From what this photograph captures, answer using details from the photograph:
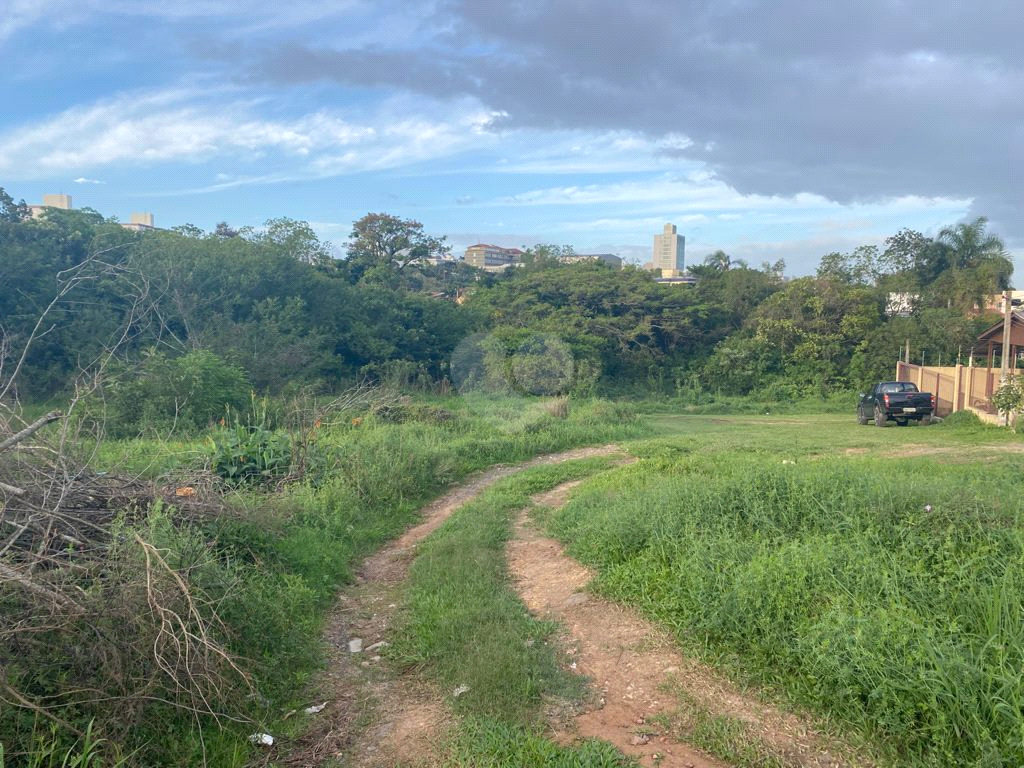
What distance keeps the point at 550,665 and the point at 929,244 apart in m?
37.2

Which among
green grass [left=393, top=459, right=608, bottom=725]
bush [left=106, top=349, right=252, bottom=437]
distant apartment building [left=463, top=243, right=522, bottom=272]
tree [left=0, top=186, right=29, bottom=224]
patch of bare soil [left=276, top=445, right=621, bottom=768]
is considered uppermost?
distant apartment building [left=463, top=243, right=522, bottom=272]

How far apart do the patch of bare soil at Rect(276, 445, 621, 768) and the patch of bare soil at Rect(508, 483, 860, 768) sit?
2.56 feet

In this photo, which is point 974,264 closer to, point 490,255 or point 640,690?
point 640,690

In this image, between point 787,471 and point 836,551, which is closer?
point 836,551

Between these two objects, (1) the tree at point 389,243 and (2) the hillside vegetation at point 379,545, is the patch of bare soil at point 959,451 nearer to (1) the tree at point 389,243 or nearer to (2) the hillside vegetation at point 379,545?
Result: (2) the hillside vegetation at point 379,545

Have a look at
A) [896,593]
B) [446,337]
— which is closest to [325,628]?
[896,593]

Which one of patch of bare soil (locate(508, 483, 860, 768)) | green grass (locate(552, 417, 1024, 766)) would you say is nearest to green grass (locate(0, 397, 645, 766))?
patch of bare soil (locate(508, 483, 860, 768))

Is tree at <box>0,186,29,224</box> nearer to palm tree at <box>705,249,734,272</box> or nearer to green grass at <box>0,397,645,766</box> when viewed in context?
green grass at <box>0,397,645,766</box>

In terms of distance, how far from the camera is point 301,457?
9.95 meters

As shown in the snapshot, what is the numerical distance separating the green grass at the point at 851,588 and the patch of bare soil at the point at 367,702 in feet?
5.44

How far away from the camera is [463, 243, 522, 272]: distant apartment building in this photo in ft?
274

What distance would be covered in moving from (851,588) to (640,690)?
1364 mm

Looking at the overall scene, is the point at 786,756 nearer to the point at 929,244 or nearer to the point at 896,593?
the point at 896,593

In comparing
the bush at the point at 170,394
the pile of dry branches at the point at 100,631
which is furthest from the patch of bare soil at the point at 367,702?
the bush at the point at 170,394
